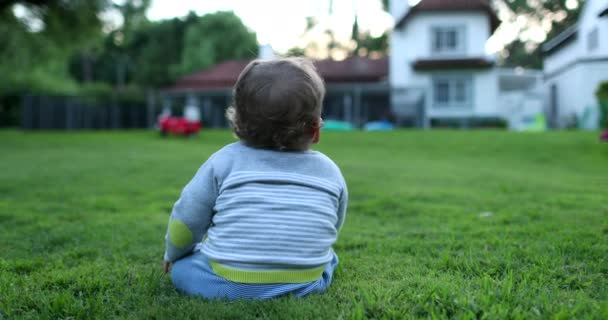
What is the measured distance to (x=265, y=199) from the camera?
6.52 ft

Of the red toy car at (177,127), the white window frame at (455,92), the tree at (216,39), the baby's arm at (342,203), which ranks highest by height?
the tree at (216,39)

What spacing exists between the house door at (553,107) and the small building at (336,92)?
7740 mm

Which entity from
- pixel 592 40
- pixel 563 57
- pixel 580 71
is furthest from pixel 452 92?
pixel 563 57

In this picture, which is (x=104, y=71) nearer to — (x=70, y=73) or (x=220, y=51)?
(x=70, y=73)

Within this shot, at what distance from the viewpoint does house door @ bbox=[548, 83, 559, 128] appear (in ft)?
79.5

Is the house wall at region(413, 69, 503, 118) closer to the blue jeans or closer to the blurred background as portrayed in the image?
the blurred background

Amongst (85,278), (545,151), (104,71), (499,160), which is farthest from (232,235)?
(104,71)

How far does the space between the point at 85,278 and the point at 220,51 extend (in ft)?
122

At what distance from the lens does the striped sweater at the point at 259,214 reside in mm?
1978

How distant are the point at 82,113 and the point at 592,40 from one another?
853 inches

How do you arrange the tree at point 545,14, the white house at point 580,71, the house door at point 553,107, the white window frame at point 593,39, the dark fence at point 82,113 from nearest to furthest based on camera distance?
the dark fence at point 82,113 → the white house at point 580,71 → the white window frame at point 593,39 → the house door at point 553,107 → the tree at point 545,14

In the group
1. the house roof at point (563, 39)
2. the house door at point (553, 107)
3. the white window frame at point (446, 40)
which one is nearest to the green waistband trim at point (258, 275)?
the white window frame at point (446, 40)

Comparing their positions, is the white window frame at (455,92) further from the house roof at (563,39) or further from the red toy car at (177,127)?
the red toy car at (177,127)

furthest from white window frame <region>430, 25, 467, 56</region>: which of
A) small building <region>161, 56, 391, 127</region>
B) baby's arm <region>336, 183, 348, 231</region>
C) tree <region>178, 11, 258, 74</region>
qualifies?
baby's arm <region>336, 183, 348, 231</region>
